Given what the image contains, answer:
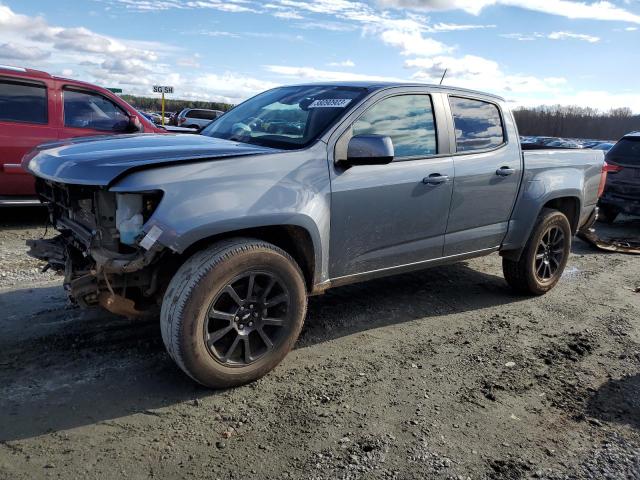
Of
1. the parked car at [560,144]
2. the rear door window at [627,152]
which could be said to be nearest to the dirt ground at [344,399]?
the parked car at [560,144]

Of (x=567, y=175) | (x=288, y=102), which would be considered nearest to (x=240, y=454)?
(x=288, y=102)

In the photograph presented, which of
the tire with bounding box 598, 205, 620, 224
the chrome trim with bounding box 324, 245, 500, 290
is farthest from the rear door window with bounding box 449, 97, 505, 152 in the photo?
the tire with bounding box 598, 205, 620, 224

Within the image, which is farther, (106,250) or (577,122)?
(577,122)

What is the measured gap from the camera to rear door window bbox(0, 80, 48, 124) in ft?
21.4

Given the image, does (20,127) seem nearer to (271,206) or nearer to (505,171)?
(271,206)

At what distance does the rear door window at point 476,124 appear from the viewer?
4.36 metres

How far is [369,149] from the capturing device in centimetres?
341

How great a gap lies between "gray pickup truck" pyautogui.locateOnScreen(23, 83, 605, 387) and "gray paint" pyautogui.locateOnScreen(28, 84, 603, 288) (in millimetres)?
10

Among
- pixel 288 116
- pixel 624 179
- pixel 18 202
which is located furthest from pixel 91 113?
pixel 624 179

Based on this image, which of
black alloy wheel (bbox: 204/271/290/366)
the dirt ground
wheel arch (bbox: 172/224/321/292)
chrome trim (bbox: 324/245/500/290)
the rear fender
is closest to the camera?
the dirt ground

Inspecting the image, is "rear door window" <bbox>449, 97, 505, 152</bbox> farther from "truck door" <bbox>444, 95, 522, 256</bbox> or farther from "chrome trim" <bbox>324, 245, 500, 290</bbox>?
"chrome trim" <bbox>324, 245, 500, 290</bbox>

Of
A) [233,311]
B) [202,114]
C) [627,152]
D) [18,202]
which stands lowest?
[233,311]

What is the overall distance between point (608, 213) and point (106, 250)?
9.42 m

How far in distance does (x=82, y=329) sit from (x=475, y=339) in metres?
2.96
